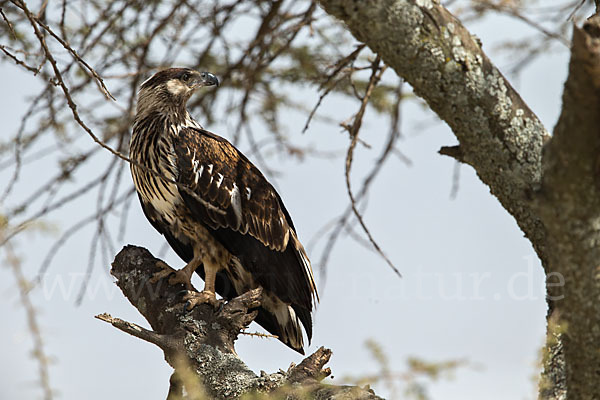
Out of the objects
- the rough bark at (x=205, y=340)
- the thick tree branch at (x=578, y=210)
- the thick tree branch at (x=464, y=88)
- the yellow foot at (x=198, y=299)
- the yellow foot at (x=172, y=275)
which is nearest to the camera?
the thick tree branch at (x=578, y=210)

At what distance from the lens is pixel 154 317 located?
327 cm

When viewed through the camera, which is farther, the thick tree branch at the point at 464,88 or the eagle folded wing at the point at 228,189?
the eagle folded wing at the point at 228,189

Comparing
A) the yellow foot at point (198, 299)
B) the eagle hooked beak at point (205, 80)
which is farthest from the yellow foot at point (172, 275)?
the eagle hooked beak at point (205, 80)

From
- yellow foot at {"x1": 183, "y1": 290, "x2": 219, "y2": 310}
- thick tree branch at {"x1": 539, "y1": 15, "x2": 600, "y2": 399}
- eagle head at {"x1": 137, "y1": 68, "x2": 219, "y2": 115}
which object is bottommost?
thick tree branch at {"x1": 539, "y1": 15, "x2": 600, "y2": 399}

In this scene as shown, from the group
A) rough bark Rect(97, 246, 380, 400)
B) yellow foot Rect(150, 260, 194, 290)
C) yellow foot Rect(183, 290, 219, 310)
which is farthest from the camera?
yellow foot Rect(150, 260, 194, 290)

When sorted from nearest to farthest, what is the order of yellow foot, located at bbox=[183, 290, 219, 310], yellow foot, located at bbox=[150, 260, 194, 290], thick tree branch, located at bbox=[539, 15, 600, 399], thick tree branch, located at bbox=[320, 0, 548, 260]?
thick tree branch, located at bbox=[539, 15, 600, 399]
thick tree branch, located at bbox=[320, 0, 548, 260]
yellow foot, located at bbox=[183, 290, 219, 310]
yellow foot, located at bbox=[150, 260, 194, 290]

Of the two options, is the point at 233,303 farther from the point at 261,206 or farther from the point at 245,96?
the point at 245,96

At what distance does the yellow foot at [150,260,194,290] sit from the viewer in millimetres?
3473

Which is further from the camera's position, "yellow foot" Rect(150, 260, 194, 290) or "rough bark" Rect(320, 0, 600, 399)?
"yellow foot" Rect(150, 260, 194, 290)

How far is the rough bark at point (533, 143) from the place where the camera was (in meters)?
1.71

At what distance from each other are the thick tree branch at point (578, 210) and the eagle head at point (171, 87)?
287cm

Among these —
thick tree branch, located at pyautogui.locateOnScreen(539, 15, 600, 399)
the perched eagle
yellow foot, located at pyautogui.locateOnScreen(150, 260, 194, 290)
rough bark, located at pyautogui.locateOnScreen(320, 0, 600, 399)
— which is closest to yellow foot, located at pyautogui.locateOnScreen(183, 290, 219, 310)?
yellow foot, located at pyautogui.locateOnScreen(150, 260, 194, 290)

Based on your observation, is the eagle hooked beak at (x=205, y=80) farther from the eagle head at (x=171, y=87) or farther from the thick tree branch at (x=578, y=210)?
the thick tree branch at (x=578, y=210)

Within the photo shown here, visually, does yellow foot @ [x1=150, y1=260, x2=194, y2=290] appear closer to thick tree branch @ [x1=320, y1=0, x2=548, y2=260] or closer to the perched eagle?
the perched eagle
